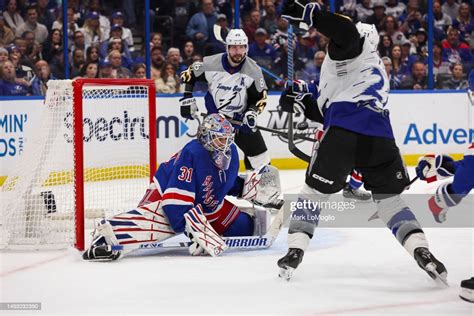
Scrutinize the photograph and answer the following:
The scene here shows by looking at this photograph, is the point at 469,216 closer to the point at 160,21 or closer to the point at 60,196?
the point at 60,196

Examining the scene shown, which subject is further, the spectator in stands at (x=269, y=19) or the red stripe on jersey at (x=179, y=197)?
the spectator in stands at (x=269, y=19)

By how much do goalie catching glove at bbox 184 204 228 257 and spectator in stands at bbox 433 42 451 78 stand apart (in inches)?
213

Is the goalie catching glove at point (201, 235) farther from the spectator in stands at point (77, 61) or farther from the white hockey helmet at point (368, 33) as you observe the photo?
the spectator in stands at point (77, 61)

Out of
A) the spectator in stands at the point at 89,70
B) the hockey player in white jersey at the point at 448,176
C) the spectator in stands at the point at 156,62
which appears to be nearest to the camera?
the hockey player in white jersey at the point at 448,176

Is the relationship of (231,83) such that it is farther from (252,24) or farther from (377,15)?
(377,15)

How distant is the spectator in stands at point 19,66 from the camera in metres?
7.77

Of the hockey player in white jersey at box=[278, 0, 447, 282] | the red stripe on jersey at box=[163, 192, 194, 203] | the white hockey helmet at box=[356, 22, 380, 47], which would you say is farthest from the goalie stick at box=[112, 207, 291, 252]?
the white hockey helmet at box=[356, 22, 380, 47]

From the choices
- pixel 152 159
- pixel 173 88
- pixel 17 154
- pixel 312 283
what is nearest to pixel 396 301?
pixel 312 283

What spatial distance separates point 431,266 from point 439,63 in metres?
5.94

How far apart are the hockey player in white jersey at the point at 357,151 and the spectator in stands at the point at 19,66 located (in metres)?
4.33

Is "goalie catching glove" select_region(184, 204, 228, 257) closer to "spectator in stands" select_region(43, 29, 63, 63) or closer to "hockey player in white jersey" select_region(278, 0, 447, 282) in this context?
"hockey player in white jersey" select_region(278, 0, 447, 282)

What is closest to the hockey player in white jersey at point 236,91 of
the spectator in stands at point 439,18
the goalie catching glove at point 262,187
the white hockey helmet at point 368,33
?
the goalie catching glove at point 262,187

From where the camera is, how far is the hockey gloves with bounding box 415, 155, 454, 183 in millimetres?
3906

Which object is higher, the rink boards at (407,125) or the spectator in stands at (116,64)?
the spectator in stands at (116,64)
